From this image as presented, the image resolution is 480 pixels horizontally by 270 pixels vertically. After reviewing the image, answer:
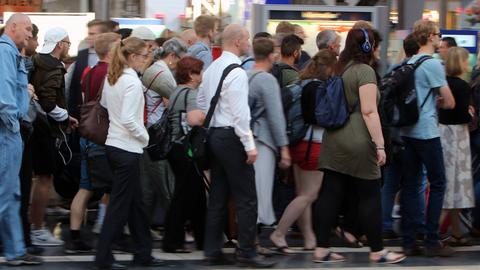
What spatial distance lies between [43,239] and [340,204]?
262cm

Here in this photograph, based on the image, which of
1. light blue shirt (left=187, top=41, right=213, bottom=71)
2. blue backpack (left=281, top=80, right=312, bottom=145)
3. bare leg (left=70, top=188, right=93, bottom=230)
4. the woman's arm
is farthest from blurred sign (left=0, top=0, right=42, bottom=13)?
the woman's arm

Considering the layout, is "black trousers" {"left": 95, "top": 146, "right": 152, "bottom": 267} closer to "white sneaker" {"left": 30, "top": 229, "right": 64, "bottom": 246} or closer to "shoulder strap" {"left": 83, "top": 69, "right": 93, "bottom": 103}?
"shoulder strap" {"left": 83, "top": 69, "right": 93, "bottom": 103}

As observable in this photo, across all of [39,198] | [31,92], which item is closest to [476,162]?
[39,198]

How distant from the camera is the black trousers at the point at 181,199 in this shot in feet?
27.7

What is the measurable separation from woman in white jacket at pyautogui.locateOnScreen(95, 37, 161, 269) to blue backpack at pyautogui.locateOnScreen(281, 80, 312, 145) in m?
1.45

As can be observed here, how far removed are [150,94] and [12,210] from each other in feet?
5.98

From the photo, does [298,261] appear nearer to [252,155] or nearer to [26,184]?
[252,155]

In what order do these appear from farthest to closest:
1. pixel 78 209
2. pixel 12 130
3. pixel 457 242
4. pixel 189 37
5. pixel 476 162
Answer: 1. pixel 189 37
2. pixel 476 162
3. pixel 457 242
4. pixel 78 209
5. pixel 12 130

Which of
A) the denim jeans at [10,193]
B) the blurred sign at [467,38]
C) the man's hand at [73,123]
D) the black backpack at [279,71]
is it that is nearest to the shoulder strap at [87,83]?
the man's hand at [73,123]

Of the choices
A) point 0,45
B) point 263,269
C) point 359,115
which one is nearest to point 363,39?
point 359,115

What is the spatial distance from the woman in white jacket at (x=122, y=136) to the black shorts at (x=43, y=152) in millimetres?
1212

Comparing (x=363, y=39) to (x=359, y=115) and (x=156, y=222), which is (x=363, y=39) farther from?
(x=156, y=222)

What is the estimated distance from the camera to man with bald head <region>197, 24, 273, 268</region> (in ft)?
25.0

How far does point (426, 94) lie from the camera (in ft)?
27.3
